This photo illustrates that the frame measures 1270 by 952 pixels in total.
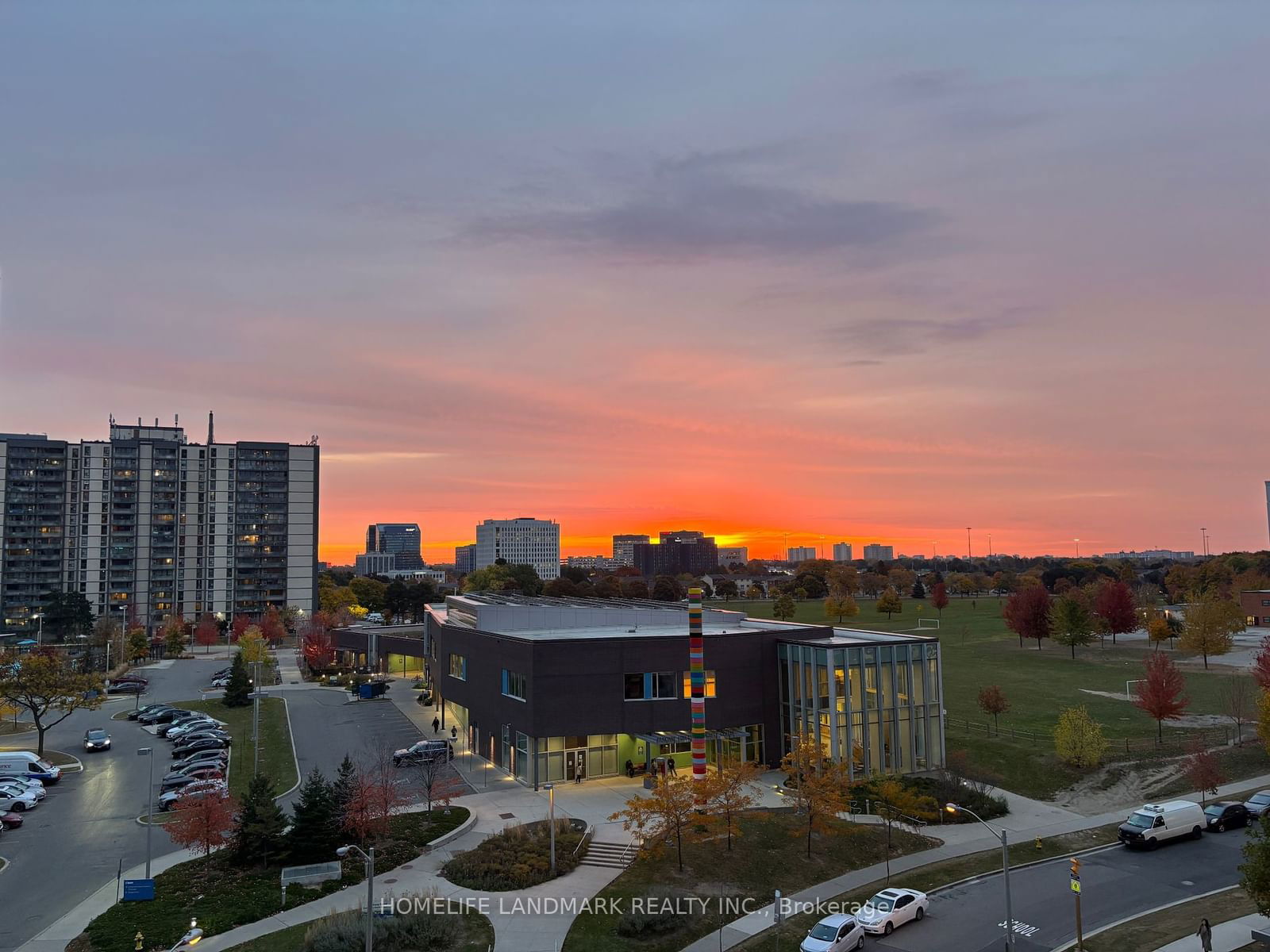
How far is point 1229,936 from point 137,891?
43.6 m

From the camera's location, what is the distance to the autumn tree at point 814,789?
4041cm

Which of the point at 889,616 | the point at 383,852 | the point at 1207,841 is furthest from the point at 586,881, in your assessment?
the point at 889,616

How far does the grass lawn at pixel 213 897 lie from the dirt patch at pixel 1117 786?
36586mm

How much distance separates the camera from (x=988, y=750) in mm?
58094

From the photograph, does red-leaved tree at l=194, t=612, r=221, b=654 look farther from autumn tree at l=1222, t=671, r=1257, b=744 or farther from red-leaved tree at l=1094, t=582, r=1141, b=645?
autumn tree at l=1222, t=671, r=1257, b=744

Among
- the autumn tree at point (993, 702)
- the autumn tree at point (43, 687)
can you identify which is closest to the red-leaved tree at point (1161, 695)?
the autumn tree at point (993, 702)

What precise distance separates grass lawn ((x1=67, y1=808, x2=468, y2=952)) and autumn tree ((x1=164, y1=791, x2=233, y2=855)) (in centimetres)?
91

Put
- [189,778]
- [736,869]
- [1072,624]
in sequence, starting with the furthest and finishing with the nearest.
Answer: [1072,624] → [189,778] → [736,869]

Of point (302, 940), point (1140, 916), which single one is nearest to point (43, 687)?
point (302, 940)

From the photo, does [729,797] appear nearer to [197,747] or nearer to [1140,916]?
[1140,916]

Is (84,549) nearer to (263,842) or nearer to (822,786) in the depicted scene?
(263,842)

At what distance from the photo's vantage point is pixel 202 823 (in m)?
40.0

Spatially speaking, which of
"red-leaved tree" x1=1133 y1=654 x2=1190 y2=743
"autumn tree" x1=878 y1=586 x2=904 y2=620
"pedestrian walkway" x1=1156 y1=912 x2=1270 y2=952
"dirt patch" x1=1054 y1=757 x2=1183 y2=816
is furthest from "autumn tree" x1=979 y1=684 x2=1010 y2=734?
"autumn tree" x1=878 y1=586 x2=904 y2=620

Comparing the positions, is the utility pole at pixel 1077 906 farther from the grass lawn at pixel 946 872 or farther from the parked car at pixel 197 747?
the parked car at pixel 197 747
